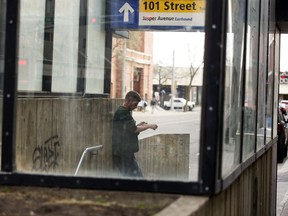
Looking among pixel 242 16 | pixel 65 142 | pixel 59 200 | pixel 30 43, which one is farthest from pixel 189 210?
pixel 30 43

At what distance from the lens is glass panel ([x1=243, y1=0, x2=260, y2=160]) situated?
4922mm

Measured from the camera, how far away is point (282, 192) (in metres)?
10.8

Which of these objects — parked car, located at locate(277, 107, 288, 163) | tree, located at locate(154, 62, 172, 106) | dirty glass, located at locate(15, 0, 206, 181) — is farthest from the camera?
parked car, located at locate(277, 107, 288, 163)

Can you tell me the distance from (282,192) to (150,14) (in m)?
5.40

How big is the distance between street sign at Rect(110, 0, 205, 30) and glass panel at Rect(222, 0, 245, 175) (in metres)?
2.59

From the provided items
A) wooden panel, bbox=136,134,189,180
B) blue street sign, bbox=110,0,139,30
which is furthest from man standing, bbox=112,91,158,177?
blue street sign, bbox=110,0,139,30

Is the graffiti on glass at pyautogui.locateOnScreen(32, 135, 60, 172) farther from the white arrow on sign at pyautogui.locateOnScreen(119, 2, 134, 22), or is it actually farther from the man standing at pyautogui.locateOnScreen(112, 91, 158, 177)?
the white arrow on sign at pyautogui.locateOnScreen(119, 2, 134, 22)

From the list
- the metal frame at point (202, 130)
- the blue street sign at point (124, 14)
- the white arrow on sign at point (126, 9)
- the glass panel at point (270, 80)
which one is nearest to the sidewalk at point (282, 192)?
the glass panel at point (270, 80)

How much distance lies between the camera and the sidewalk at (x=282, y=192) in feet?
29.9

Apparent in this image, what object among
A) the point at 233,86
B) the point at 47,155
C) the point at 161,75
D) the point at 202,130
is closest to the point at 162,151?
the point at 161,75

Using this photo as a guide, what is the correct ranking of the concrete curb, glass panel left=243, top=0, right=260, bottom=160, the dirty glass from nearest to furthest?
1. the concrete curb
2. glass panel left=243, top=0, right=260, bottom=160
3. the dirty glass

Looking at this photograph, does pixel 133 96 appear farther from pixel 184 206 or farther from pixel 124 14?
pixel 184 206

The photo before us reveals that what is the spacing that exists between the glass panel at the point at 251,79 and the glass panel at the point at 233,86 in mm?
355

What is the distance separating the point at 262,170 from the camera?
640cm
